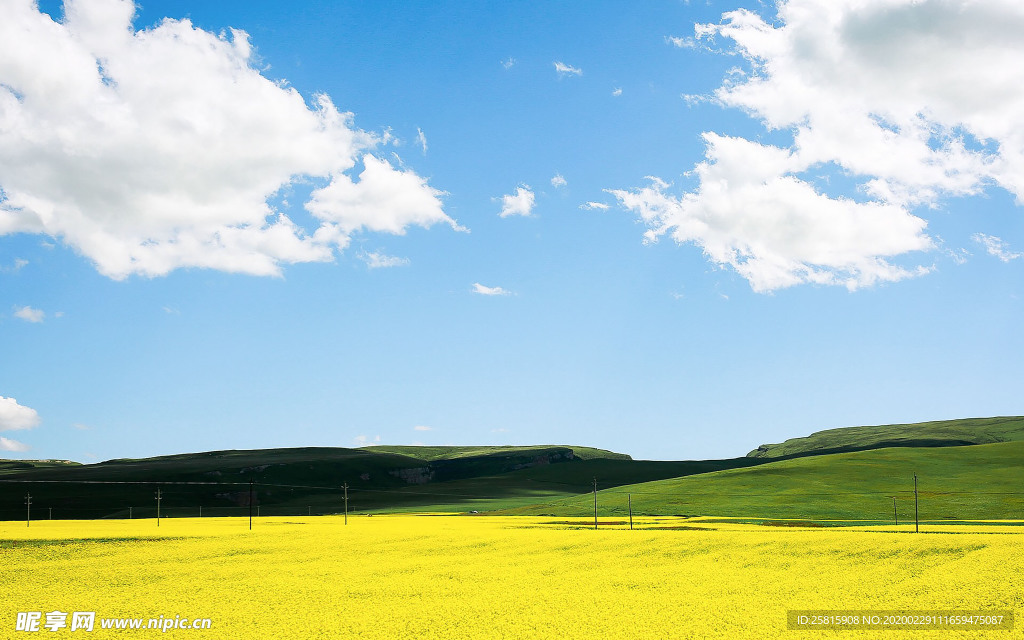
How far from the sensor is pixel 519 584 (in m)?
30.6

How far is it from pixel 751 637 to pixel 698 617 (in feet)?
8.90

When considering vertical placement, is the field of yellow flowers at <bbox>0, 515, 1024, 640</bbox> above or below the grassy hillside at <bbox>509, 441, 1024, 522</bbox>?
above

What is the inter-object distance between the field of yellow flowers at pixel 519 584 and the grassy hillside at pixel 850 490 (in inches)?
2235

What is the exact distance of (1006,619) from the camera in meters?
22.4

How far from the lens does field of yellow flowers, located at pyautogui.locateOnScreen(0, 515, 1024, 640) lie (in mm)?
23641

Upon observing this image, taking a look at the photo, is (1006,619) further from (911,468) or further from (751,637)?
(911,468)

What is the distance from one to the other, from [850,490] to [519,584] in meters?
100

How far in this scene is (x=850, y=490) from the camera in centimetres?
11406

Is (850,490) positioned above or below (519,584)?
below

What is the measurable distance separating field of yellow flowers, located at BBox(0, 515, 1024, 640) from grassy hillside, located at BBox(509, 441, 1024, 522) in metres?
56.8

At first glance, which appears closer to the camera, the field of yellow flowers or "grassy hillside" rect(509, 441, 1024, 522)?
the field of yellow flowers

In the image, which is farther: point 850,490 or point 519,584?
point 850,490

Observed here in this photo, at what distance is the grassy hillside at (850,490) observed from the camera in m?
94.2

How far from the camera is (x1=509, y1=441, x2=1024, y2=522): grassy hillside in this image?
94188 millimetres
